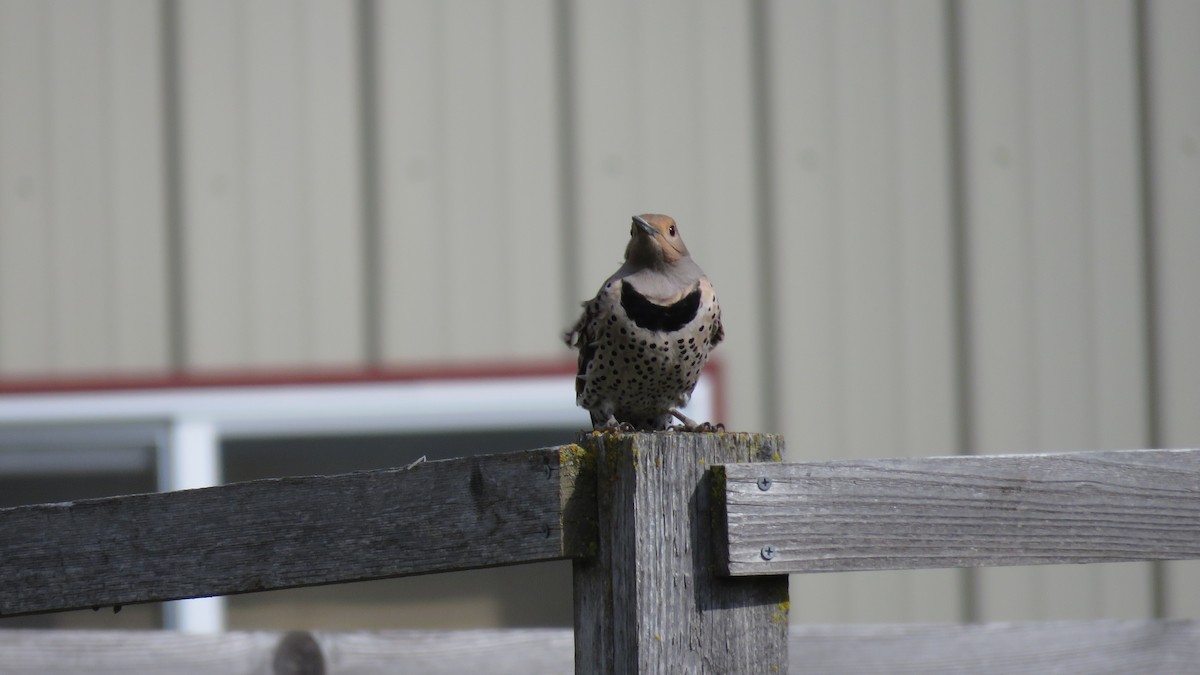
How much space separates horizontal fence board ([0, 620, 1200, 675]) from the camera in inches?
103

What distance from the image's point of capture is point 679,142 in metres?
3.83

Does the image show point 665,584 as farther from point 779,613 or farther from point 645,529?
point 779,613

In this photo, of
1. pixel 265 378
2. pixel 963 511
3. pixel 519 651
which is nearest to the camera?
pixel 963 511

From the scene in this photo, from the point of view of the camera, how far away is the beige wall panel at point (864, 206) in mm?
3828

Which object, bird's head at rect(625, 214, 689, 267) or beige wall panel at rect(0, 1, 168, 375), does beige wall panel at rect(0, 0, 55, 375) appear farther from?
bird's head at rect(625, 214, 689, 267)

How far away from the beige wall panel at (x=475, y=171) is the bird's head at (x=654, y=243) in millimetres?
946

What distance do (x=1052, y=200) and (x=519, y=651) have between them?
2.35m

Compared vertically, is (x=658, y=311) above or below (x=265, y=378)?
above

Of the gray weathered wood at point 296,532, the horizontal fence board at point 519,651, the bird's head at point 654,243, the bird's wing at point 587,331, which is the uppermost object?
the bird's head at point 654,243

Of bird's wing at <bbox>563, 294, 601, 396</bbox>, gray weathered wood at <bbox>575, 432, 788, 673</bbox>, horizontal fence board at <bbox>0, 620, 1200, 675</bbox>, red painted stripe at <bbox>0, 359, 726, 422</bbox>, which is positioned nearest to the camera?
gray weathered wood at <bbox>575, 432, 788, 673</bbox>

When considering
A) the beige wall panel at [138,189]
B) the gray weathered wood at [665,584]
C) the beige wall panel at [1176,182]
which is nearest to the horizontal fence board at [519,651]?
the gray weathered wood at [665,584]

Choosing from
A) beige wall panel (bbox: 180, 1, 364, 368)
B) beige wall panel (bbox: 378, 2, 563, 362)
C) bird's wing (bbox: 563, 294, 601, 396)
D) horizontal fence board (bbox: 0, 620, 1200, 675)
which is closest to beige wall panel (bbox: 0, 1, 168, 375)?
beige wall panel (bbox: 180, 1, 364, 368)

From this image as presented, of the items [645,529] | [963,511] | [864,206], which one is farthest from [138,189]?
[963,511]

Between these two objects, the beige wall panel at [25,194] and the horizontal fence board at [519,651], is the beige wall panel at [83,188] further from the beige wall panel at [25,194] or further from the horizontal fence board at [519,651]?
the horizontal fence board at [519,651]
